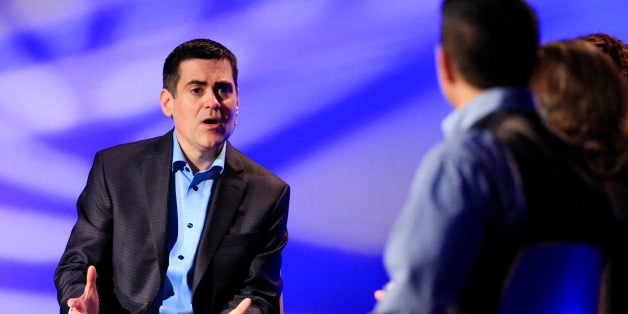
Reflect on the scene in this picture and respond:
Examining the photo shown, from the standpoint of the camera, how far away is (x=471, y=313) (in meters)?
1.05

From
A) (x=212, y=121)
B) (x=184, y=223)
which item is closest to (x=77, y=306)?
(x=184, y=223)

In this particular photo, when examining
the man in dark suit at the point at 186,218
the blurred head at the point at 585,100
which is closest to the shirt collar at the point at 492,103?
the blurred head at the point at 585,100

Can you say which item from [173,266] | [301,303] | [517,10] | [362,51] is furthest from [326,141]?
[517,10]

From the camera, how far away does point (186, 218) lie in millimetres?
2533

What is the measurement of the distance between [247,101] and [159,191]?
2.42ft

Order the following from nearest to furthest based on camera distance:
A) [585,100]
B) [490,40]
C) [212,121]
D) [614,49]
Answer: [490,40], [585,100], [614,49], [212,121]

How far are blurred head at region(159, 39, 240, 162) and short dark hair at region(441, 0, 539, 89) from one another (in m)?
1.47

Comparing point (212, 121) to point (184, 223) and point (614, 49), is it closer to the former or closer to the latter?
point (184, 223)

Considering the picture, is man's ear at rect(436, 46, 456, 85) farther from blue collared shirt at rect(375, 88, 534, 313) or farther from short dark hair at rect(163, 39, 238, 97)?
short dark hair at rect(163, 39, 238, 97)

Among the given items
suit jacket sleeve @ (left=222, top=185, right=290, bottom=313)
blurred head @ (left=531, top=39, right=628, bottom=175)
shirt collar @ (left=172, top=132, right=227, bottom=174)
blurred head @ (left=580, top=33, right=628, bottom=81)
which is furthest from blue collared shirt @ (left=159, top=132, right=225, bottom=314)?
blurred head @ (left=531, top=39, right=628, bottom=175)

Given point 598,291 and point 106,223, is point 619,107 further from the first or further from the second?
point 106,223

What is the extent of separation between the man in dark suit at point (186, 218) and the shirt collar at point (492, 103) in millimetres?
1355

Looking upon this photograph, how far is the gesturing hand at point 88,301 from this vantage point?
2.14 meters

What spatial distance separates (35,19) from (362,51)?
1.35 meters
